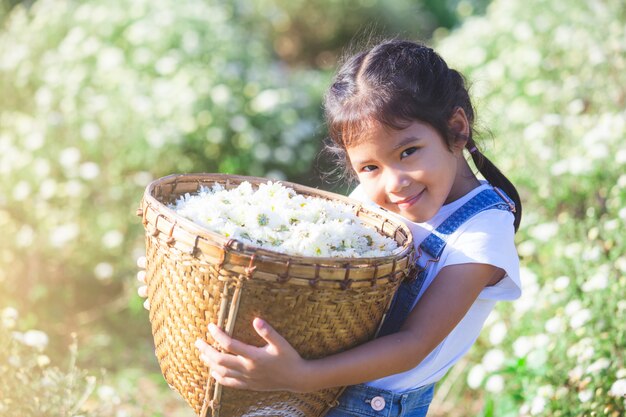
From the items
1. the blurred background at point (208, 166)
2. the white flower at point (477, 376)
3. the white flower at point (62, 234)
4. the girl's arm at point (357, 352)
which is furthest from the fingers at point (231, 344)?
the white flower at point (62, 234)

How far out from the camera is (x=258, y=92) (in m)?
4.63

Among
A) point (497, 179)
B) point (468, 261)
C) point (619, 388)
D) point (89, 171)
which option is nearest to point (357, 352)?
point (468, 261)

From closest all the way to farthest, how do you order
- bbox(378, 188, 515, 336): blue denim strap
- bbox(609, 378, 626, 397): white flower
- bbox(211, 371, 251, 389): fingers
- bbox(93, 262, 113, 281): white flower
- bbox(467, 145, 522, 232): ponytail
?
bbox(211, 371, 251, 389): fingers < bbox(378, 188, 515, 336): blue denim strap < bbox(467, 145, 522, 232): ponytail < bbox(609, 378, 626, 397): white flower < bbox(93, 262, 113, 281): white flower

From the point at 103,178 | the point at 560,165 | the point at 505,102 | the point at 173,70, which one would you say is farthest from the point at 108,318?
the point at 505,102

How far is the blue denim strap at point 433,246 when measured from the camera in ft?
5.26

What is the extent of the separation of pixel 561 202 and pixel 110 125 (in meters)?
2.32

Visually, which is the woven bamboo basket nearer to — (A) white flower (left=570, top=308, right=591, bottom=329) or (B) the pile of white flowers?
(B) the pile of white flowers

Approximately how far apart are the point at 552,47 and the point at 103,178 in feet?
9.55

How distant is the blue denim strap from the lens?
1.60 m

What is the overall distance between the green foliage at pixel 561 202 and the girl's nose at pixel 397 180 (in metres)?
0.95

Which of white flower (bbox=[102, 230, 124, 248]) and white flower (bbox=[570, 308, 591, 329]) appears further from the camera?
white flower (bbox=[102, 230, 124, 248])

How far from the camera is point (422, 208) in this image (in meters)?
1.64

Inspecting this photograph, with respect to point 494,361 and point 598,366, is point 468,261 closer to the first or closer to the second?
point 598,366

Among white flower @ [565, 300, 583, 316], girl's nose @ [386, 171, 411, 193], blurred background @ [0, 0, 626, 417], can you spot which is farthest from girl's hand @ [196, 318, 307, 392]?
white flower @ [565, 300, 583, 316]
